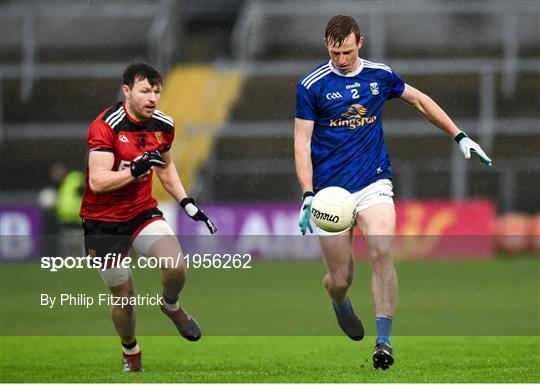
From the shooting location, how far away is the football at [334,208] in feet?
28.7

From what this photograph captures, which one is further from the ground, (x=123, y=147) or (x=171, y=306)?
(x=123, y=147)

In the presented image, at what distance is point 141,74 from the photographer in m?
8.66

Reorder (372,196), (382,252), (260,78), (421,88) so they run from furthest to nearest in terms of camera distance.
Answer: (260,78), (421,88), (372,196), (382,252)

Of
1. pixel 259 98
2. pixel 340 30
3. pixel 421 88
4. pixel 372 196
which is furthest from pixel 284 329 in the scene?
pixel 259 98

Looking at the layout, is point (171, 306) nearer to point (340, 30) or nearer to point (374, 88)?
point (374, 88)

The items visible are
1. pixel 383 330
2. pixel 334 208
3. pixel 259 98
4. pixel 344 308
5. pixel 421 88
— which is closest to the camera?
pixel 383 330

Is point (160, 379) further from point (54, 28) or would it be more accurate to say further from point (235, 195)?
point (54, 28)

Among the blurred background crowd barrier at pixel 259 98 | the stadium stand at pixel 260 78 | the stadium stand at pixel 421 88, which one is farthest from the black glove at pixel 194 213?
the stadium stand at pixel 260 78

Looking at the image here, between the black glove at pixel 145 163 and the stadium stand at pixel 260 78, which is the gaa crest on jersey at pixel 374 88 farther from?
the stadium stand at pixel 260 78

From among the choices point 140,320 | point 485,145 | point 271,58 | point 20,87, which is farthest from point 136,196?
point 271,58

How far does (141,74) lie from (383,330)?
7.83 feet

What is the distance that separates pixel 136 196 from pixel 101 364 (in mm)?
1656

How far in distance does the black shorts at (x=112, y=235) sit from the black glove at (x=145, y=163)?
1.97 feet

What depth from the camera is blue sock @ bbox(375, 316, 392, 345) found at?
332 inches
